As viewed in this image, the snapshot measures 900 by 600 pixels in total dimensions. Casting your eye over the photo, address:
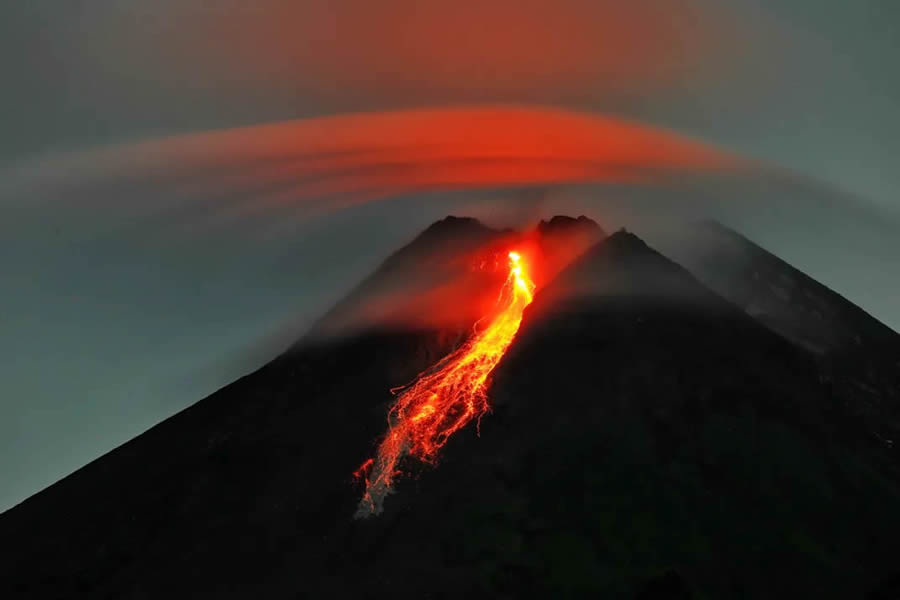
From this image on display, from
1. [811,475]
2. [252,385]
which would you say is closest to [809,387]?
[811,475]

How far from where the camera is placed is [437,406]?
9644 cm

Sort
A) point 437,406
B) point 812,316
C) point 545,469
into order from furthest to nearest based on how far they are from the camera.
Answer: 1. point 812,316
2. point 437,406
3. point 545,469

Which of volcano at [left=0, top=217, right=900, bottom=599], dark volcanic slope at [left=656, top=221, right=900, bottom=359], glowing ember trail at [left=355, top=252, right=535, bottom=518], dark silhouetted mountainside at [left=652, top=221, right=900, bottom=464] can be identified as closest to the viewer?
volcano at [left=0, top=217, right=900, bottom=599]

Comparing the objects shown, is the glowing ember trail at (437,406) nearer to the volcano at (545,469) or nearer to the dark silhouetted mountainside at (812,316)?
the volcano at (545,469)

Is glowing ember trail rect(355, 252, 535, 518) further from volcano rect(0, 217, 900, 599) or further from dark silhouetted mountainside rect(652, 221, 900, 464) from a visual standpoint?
dark silhouetted mountainside rect(652, 221, 900, 464)

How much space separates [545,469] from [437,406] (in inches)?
529

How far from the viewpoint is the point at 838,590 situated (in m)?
76.9

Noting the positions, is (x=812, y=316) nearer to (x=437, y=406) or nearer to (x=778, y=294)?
(x=778, y=294)

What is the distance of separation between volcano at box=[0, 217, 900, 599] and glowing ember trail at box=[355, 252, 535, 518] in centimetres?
131

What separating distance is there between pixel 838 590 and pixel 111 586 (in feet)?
182

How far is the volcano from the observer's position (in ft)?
259

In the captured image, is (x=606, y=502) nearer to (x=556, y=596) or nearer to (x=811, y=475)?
(x=556, y=596)

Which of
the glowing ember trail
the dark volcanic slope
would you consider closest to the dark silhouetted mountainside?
the dark volcanic slope

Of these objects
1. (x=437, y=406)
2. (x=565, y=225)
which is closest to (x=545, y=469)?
(x=437, y=406)
